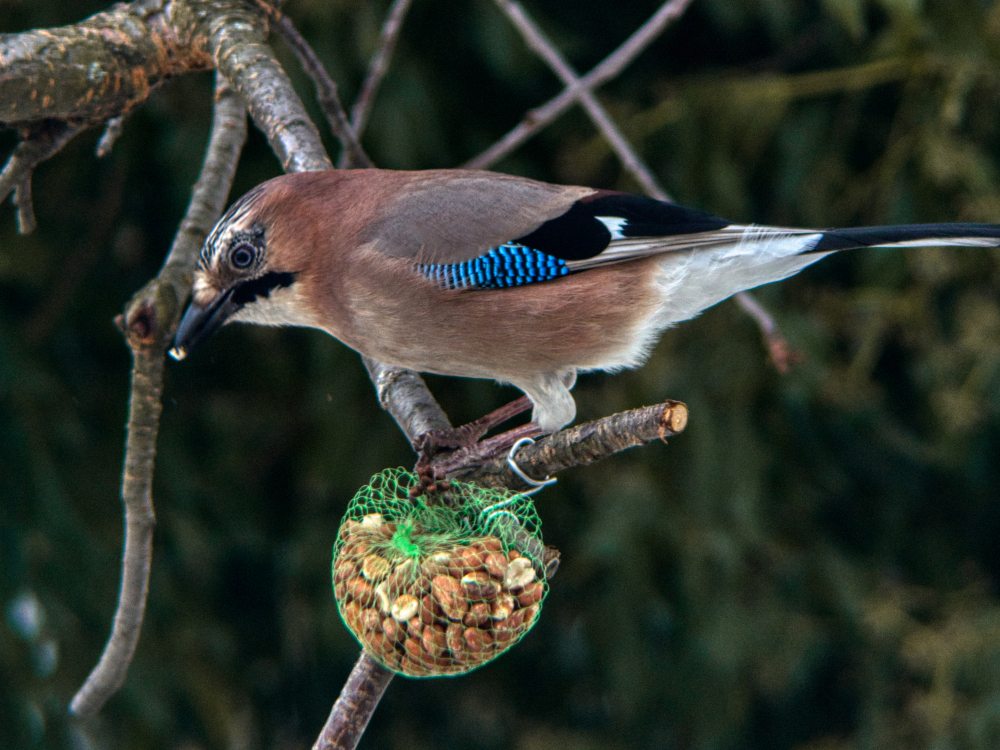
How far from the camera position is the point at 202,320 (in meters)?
2.29

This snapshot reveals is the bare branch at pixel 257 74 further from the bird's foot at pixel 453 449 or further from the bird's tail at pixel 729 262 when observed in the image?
the bird's tail at pixel 729 262

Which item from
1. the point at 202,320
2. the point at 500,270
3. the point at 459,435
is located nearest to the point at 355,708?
the point at 459,435

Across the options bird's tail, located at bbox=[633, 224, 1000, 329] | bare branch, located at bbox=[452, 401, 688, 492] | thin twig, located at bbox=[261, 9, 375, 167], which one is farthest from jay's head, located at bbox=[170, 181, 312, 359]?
bird's tail, located at bbox=[633, 224, 1000, 329]

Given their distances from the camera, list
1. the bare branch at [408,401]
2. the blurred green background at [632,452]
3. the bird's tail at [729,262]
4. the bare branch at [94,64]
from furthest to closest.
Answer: the blurred green background at [632,452]
the bird's tail at [729,262]
the bare branch at [408,401]
the bare branch at [94,64]

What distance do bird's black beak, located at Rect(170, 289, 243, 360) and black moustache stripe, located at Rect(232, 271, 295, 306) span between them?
13 mm

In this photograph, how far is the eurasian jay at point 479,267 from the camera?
2.34 m

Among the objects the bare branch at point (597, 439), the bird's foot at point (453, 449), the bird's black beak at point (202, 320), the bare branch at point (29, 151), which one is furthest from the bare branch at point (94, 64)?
the bare branch at point (597, 439)

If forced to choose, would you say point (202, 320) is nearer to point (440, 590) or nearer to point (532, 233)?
point (532, 233)

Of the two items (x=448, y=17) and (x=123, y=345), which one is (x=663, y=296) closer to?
(x=448, y=17)

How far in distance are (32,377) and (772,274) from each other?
224 cm

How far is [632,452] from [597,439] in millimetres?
2194

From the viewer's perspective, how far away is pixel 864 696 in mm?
3992

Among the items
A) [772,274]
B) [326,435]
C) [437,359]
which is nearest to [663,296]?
[772,274]

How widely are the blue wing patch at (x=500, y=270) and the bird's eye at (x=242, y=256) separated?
1.16 feet
